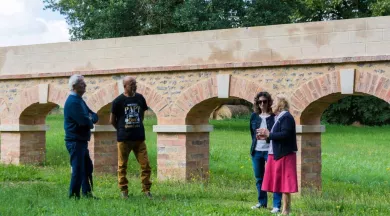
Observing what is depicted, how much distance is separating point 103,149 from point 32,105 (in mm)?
2251

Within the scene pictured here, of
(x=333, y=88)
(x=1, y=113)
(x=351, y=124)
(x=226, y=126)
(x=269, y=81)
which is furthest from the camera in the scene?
(x=351, y=124)

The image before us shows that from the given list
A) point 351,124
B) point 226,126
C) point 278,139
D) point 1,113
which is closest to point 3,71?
point 1,113

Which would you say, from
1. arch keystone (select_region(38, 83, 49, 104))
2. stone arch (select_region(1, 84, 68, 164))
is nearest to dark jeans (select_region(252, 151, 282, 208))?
arch keystone (select_region(38, 83, 49, 104))

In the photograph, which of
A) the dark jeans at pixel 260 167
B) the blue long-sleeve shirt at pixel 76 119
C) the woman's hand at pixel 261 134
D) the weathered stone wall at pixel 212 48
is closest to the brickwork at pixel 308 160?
the weathered stone wall at pixel 212 48

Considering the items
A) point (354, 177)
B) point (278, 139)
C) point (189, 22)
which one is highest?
point (189, 22)

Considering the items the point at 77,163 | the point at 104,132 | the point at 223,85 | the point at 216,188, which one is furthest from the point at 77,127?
the point at 104,132

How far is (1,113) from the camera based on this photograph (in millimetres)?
16609

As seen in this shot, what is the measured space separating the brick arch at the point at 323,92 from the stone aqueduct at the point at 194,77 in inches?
0.7

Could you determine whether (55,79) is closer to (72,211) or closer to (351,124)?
(72,211)

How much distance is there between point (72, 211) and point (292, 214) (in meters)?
2.78

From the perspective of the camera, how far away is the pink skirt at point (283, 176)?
8555mm

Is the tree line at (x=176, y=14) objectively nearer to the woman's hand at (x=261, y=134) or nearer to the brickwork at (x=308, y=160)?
the brickwork at (x=308, y=160)

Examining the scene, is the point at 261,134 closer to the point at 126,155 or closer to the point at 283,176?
the point at 283,176

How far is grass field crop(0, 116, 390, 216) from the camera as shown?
8.84 metres
